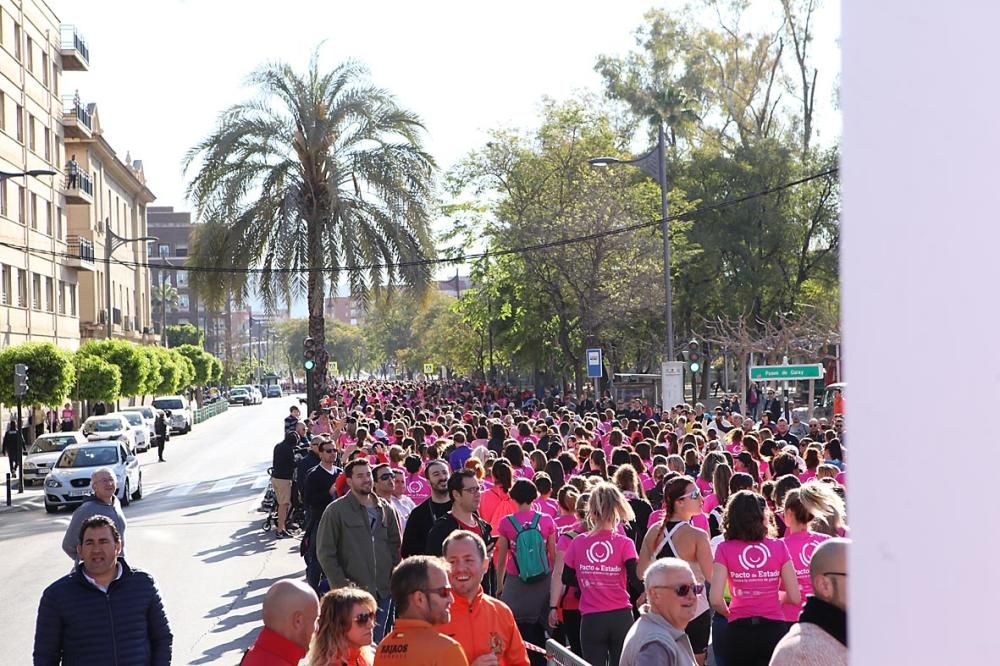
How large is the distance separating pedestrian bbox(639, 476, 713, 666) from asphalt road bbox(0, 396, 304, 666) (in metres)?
4.47

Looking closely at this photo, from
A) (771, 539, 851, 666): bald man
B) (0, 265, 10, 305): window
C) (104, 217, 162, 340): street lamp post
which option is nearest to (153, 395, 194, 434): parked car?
(104, 217, 162, 340): street lamp post

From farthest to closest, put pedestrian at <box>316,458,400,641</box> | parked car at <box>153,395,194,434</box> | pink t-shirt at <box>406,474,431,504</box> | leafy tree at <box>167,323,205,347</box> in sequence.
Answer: leafy tree at <box>167,323,205,347</box> < parked car at <box>153,395,194,434</box> < pink t-shirt at <box>406,474,431,504</box> < pedestrian at <box>316,458,400,641</box>

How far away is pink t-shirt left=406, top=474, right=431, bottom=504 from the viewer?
11.5 meters

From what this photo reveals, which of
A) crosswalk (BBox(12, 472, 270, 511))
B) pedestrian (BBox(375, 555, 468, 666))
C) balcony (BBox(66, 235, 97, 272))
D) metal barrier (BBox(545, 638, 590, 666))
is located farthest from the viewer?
balcony (BBox(66, 235, 97, 272))

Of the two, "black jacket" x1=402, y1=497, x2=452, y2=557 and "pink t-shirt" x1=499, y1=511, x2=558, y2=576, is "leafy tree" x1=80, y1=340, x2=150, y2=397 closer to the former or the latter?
"black jacket" x1=402, y1=497, x2=452, y2=557

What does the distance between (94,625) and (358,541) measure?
327cm

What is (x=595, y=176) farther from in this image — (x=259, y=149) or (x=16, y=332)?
(x=16, y=332)

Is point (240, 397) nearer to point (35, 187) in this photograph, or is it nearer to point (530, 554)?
point (35, 187)

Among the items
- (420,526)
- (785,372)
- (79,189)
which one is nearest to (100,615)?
(420,526)

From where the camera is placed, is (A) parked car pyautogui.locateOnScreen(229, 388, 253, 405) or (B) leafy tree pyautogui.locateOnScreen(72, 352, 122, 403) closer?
(B) leafy tree pyautogui.locateOnScreen(72, 352, 122, 403)

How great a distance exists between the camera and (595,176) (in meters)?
39.8

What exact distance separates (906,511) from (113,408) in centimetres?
5973

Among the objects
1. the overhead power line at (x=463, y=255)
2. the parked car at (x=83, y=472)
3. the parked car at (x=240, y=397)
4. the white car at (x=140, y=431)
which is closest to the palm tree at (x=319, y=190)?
the overhead power line at (x=463, y=255)

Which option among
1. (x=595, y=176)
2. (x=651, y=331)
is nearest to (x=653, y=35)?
(x=651, y=331)
